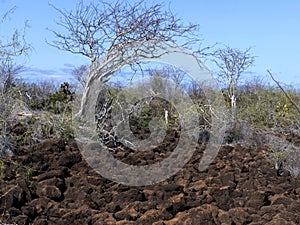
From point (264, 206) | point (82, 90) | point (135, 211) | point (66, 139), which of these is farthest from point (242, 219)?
point (82, 90)

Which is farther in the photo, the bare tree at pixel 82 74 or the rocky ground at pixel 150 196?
the bare tree at pixel 82 74

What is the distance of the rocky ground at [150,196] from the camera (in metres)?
4.27

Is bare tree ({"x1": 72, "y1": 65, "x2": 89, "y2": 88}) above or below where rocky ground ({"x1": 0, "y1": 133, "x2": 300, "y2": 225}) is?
above

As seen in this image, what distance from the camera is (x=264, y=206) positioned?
4648mm

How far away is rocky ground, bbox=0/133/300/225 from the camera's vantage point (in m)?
4.27

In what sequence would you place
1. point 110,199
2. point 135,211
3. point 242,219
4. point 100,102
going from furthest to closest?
1. point 100,102
2. point 110,199
3. point 135,211
4. point 242,219

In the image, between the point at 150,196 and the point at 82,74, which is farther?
the point at 82,74

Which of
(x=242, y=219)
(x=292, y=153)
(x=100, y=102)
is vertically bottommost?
(x=242, y=219)

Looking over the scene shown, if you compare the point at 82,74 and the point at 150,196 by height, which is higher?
the point at 82,74

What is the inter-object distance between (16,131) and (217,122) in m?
3.60

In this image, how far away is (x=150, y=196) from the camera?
16.5ft

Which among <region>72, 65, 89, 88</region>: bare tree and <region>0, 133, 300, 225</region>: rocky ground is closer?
<region>0, 133, 300, 225</region>: rocky ground

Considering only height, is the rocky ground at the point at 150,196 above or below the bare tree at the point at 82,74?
below

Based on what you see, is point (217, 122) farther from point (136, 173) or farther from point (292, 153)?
point (136, 173)
